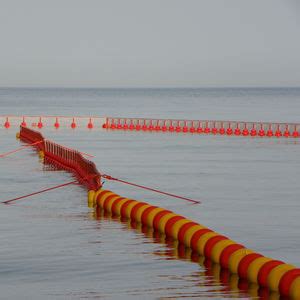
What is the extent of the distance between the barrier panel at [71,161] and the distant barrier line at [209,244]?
0.06 meters

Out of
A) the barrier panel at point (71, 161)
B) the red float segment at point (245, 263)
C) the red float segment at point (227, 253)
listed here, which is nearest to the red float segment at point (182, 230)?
the red float segment at point (227, 253)

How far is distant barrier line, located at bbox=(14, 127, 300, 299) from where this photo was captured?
21.0 meters

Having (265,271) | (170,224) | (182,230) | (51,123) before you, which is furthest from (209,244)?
(51,123)

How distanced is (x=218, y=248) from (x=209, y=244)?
2.19 ft

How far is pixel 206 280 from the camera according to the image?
73.5ft

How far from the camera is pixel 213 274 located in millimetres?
23078

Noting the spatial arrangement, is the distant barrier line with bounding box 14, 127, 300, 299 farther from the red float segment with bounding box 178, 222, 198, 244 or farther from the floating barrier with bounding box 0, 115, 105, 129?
the floating barrier with bounding box 0, 115, 105, 129

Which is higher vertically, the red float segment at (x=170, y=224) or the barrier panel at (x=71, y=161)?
the barrier panel at (x=71, y=161)

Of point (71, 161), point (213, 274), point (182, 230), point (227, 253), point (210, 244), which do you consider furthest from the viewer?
point (71, 161)

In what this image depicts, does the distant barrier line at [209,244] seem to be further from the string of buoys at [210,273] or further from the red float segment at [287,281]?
the string of buoys at [210,273]

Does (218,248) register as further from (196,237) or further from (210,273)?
(196,237)

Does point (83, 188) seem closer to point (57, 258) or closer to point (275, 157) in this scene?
point (57, 258)

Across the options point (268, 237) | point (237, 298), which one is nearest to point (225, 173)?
point (268, 237)

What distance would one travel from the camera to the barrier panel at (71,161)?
39.8 metres
